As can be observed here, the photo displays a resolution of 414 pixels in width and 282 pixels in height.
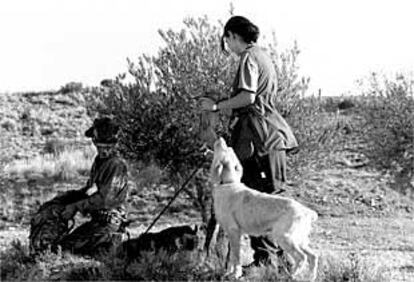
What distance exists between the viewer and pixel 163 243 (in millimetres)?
7562

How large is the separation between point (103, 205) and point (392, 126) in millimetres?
11417

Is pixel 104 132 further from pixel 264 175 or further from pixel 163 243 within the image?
pixel 264 175

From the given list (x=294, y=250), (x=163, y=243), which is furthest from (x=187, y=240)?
(x=294, y=250)

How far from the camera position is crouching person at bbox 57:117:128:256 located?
7.60 meters

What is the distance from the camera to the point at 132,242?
7.55 metres

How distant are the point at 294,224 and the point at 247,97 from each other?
126 centimetres

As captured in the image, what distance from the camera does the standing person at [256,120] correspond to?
22.8ft

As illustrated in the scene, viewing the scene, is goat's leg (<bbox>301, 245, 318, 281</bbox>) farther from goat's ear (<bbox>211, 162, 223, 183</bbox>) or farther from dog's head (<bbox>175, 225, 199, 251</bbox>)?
dog's head (<bbox>175, 225, 199, 251</bbox>)

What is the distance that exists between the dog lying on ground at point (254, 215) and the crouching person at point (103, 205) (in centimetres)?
130

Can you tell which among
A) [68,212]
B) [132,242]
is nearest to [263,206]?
[132,242]

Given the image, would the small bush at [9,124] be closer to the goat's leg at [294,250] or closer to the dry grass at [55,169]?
the dry grass at [55,169]

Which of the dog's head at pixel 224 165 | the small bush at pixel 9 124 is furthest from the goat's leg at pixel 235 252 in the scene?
the small bush at pixel 9 124

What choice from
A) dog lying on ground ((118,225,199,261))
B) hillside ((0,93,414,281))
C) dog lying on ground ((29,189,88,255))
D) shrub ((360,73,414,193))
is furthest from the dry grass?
dog lying on ground ((118,225,199,261))

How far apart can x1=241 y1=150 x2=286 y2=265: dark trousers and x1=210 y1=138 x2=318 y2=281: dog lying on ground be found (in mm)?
375
